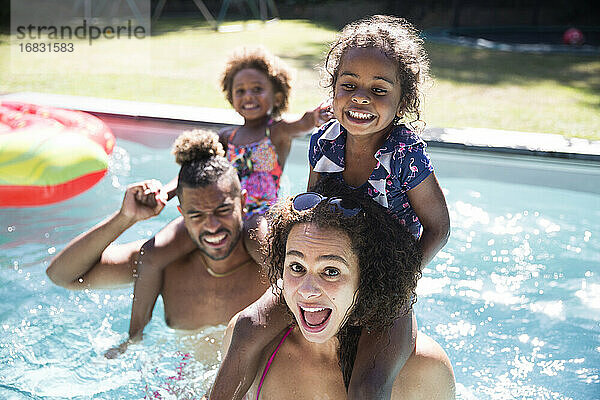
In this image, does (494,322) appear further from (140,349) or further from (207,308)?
(140,349)

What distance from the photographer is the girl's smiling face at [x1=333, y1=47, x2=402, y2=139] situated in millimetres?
2768

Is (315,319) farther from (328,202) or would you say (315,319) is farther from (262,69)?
(262,69)

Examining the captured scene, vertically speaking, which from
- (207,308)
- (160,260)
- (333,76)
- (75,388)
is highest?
(333,76)

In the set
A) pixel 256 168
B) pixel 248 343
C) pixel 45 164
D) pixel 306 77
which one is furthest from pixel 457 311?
pixel 306 77

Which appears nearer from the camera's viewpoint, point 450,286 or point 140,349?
point 140,349

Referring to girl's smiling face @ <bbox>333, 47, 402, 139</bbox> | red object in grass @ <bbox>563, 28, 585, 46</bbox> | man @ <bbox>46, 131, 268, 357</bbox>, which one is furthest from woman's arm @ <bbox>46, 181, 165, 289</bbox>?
red object in grass @ <bbox>563, 28, 585, 46</bbox>

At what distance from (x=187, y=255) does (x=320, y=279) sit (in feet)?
4.98

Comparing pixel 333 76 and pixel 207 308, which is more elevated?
pixel 333 76

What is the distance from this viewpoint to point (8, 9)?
16844 millimetres

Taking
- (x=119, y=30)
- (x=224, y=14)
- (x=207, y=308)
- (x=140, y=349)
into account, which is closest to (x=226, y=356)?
(x=207, y=308)

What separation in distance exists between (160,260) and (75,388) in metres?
0.83

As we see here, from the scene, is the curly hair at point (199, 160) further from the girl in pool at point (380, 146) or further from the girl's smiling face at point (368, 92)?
the girl's smiling face at point (368, 92)

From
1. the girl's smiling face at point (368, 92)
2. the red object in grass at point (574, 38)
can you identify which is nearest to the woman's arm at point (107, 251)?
the girl's smiling face at point (368, 92)

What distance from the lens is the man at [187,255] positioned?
3.40m
